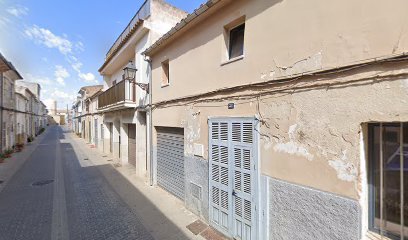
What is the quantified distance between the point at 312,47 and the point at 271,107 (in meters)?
1.13

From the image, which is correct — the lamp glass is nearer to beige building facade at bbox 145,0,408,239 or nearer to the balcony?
the balcony

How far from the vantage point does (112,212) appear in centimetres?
620

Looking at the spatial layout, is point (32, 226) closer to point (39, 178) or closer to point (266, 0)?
point (39, 178)

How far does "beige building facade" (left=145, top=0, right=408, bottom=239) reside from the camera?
8.72ft

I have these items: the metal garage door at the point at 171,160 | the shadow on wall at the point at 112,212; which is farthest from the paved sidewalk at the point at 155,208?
the metal garage door at the point at 171,160

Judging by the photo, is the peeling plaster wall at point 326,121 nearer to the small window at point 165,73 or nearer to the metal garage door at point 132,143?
the small window at point 165,73

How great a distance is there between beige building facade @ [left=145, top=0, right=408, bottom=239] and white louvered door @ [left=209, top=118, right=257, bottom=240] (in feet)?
0.07

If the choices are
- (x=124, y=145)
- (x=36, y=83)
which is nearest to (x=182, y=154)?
(x=124, y=145)

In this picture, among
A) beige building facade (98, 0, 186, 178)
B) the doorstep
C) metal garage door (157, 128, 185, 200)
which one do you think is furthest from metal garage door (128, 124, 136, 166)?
metal garage door (157, 128, 185, 200)

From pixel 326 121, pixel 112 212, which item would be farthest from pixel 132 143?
pixel 326 121

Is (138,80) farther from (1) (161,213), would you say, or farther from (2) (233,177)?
(2) (233,177)

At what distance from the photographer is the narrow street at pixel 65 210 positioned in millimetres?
5121

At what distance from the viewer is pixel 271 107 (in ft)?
12.6

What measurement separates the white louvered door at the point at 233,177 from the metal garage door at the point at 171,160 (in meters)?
1.88
